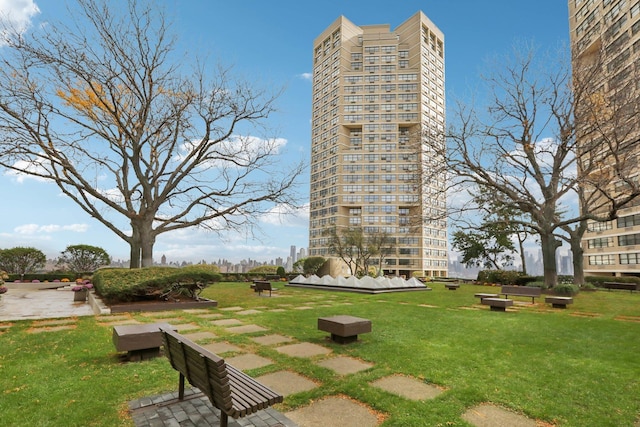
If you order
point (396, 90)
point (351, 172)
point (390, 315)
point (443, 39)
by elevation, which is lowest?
point (390, 315)

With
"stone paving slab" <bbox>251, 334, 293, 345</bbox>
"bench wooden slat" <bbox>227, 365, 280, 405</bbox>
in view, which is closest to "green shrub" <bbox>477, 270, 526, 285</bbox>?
"stone paving slab" <bbox>251, 334, 293, 345</bbox>

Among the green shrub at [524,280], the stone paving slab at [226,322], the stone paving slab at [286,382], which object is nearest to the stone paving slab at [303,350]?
the stone paving slab at [286,382]

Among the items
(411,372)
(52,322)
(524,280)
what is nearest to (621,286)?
(524,280)

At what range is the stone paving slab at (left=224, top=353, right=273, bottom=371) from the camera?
5531mm

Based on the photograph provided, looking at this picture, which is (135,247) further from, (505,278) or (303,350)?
(505,278)

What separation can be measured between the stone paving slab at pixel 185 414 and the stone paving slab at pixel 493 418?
6.46 feet

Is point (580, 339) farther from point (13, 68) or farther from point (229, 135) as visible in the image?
point (13, 68)

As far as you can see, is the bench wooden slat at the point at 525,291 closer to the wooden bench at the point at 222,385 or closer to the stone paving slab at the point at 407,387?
the stone paving slab at the point at 407,387

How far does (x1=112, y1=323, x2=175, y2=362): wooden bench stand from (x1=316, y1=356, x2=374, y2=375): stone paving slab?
2.65m

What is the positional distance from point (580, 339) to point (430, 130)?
1755cm

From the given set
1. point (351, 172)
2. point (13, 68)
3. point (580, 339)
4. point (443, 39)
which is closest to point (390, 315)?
point (580, 339)

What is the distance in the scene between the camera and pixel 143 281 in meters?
12.1

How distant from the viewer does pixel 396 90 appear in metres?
82.4

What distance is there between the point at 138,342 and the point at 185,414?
259cm
